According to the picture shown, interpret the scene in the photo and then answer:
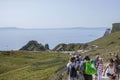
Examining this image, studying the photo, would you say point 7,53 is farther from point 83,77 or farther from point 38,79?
point 83,77

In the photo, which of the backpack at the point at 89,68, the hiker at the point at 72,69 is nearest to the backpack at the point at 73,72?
the hiker at the point at 72,69

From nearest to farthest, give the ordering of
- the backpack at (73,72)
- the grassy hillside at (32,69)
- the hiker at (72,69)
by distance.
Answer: the hiker at (72,69) < the backpack at (73,72) < the grassy hillside at (32,69)

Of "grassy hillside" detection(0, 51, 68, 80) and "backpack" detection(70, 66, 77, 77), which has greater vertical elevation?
"backpack" detection(70, 66, 77, 77)

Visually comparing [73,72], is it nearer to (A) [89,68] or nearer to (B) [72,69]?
(B) [72,69]

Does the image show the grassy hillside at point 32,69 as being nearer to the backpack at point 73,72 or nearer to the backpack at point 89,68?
the backpack at point 73,72

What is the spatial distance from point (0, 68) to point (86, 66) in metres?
74.9

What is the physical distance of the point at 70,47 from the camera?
198625mm

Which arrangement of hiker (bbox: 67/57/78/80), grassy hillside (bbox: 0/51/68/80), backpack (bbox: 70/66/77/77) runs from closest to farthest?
hiker (bbox: 67/57/78/80) < backpack (bbox: 70/66/77/77) < grassy hillside (bbox: 0/51/68/80)

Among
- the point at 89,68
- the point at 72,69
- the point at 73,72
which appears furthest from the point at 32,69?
the point at 89,68

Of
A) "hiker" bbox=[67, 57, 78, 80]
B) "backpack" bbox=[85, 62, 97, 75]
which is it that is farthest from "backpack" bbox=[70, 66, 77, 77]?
"backpack" bbox=[85, 62, 97, 75]

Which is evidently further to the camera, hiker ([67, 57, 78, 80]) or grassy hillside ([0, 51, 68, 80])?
grassy hillside ([0, 51, 68, 80])

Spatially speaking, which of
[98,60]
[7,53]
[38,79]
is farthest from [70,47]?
[98,60]

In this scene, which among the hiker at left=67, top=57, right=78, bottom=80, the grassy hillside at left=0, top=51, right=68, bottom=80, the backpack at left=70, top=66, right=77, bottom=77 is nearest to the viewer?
the hiker at left=67, top=57, right=78, bottom=80

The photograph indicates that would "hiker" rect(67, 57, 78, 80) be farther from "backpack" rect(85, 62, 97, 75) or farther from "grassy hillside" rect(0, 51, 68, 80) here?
"grassy hillside" rect(0, 51, 68, 80)
